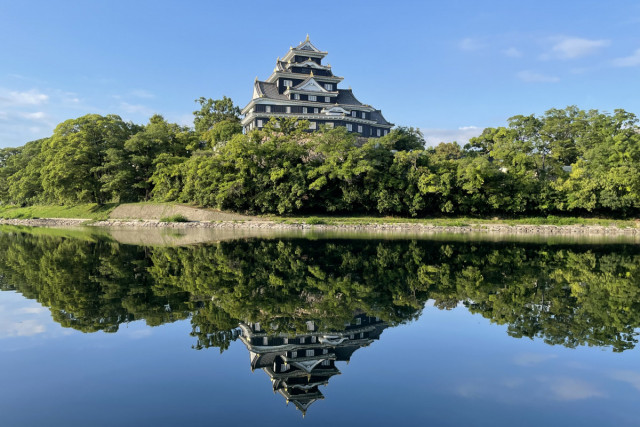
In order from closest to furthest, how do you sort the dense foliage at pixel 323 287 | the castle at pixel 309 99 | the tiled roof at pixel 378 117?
the dense foliage at pixel 323 287 → the castle at pixel 309 99 → the tiled roof at pixel 378 117

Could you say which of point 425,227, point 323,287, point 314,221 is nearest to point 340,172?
point 314,221

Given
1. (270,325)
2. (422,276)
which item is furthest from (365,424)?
(422,276)

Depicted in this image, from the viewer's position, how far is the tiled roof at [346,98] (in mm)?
50312

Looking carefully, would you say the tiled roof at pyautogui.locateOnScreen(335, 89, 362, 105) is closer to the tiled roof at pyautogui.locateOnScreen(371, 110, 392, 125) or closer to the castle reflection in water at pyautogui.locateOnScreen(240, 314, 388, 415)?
the tiled roof at pyautogui.locateOnScreen(371, 110, 392, 125)

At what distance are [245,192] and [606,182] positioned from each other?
31617 mm

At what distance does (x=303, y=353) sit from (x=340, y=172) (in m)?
30.8

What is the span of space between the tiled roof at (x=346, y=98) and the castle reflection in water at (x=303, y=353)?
44.8 m

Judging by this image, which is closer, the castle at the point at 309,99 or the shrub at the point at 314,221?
the shrub at the point at 314,221

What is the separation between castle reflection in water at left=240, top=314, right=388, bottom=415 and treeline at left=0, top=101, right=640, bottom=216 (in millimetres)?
29951

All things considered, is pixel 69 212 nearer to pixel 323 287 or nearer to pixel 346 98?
pixel 346 98

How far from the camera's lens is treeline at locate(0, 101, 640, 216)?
3803 centimetres

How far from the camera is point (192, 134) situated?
49.5 m

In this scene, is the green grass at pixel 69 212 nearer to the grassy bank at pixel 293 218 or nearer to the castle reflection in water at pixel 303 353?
the grassy bank at pixel 293 218

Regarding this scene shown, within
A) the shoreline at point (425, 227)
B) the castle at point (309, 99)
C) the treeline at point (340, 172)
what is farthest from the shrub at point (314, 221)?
the castle at point (309, 99)
